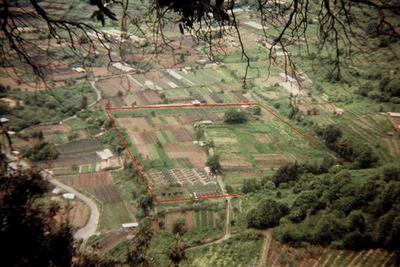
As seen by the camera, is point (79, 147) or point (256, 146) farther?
point (256, 146)

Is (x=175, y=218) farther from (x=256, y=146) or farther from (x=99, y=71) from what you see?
(x=99, y=71)

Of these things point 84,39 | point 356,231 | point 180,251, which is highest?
point 84,39

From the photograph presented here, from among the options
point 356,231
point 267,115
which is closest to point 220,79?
point 267,115

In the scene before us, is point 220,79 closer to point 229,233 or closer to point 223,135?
point 223,135

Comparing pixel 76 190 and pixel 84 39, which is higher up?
pixel 84 39

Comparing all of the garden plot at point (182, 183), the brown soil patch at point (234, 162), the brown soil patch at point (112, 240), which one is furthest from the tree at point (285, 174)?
the brown soil patch at point (112, 240)

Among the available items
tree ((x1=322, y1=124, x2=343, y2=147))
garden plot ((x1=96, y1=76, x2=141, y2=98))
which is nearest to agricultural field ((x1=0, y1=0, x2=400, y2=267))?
garden plot ((x1=96, y1=76, x2=141, y2=98))

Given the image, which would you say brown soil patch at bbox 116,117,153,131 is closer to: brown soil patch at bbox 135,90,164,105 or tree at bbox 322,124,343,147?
brown soil patch at bbox 135,90,164,105

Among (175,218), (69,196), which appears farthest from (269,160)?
(69,196)
